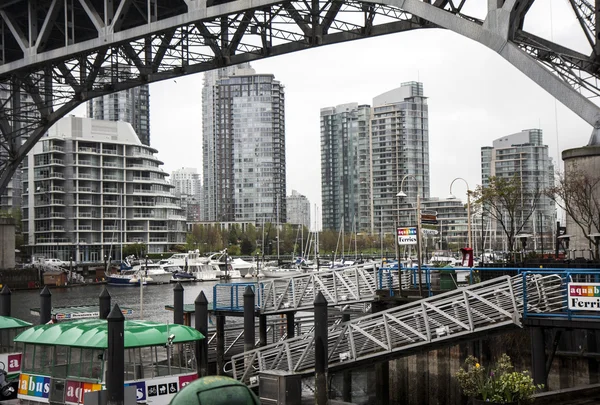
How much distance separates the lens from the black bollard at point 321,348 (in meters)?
22.8

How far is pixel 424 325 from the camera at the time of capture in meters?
23.9

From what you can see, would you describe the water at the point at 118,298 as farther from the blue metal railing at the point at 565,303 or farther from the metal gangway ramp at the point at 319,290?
the blue metal railing at the point at 565,303

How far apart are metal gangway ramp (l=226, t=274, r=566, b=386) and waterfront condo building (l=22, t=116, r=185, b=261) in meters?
106

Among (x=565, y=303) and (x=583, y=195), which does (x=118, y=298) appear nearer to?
(x=583, y=195)

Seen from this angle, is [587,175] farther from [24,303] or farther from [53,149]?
[53,149]

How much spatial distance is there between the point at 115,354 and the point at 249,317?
10572 millimetres

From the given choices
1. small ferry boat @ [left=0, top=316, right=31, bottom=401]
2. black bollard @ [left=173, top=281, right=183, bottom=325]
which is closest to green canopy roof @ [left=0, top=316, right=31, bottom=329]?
small ferry boat @ [left=0, top=316, right=31, bottom=401]

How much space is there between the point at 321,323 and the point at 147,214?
395ft

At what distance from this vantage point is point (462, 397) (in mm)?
29672

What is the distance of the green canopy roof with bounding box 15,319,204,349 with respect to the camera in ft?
66.9

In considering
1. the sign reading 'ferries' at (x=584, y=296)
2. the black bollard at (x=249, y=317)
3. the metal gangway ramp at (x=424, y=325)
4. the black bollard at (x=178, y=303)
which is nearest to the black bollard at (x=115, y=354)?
the metal gangway ramp at (x=424, y=325)

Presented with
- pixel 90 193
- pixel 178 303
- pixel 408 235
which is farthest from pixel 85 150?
pixel 408 235

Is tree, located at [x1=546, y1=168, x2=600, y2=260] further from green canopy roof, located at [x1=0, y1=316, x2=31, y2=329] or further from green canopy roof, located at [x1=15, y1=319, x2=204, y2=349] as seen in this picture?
green canopy roof, located at [x1=0, y1=316, x2=31, y2=329]

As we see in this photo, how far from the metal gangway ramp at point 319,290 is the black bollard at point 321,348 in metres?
4.76
